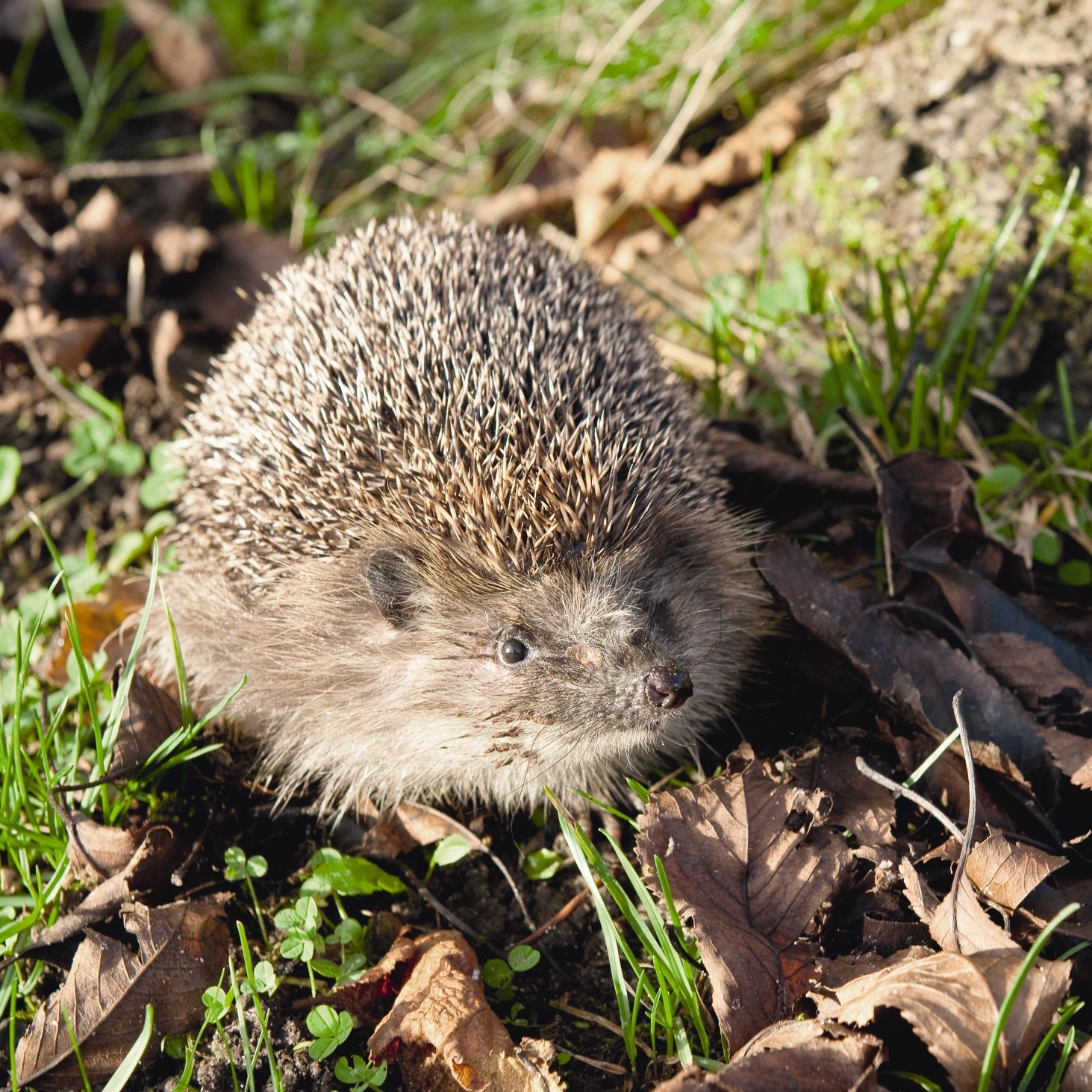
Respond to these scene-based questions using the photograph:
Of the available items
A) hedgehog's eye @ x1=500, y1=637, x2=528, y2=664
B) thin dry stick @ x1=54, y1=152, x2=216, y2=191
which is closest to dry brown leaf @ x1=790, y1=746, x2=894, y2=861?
hedgehog's eye @ x1=500, y1=637, x2=528, y2=664

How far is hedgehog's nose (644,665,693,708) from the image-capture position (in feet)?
9.72

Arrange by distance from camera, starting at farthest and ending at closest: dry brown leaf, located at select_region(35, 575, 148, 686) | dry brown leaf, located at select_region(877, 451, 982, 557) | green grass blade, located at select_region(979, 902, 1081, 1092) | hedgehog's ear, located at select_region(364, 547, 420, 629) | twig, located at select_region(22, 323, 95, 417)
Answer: twig, located at select_region(22, 323, 95, 417) → dry brown leaf, located at select_region(35, 575, 148, 686) → dry brown leaf, located at select_region(877, 451, 982, 557) → hedgehog's ear, located at select_region(364, 547, 420, 629) → green grass blade, located at select_region(979, 902, 1081, 1092)

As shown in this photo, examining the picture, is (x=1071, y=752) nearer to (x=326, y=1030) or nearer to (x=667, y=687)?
(x=667, y=687)

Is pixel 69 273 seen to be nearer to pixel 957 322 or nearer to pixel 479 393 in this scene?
pixel 479 393

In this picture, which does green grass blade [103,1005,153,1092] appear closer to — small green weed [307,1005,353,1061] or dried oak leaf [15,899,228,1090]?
dried oak leaf [15,899,228,1090]

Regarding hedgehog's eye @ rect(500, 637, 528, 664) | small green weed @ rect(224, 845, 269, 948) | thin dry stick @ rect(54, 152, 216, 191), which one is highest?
thin dry stick @ rect(54, 152, 216, 191)

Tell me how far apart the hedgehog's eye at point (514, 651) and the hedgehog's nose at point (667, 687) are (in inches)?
15.7

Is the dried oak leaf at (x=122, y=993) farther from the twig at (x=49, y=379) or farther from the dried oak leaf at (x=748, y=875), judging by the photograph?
the twig at (x=49, y=379)

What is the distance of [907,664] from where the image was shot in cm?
318

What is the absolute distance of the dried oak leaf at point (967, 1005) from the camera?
2.21 m

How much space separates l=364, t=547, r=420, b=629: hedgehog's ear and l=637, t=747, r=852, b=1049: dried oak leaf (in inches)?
39.7

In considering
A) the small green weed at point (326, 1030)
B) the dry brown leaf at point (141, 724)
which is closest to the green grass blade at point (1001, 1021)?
the small green weed at point (326, 1030)

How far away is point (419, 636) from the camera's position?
338cm

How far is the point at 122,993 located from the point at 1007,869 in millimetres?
2288
